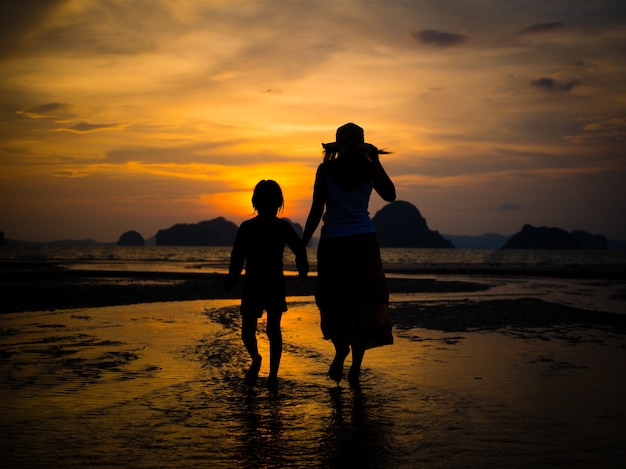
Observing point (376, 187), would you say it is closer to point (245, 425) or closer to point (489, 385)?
point (489, 385)

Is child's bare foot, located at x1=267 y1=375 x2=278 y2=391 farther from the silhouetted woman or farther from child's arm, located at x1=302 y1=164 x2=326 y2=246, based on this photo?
child's arm, located at x1=302 y1=164 x2=326 y2=246

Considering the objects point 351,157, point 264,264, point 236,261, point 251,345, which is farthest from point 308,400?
point 351,157

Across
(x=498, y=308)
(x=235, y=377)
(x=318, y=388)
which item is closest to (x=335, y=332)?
(x=318, y=388)

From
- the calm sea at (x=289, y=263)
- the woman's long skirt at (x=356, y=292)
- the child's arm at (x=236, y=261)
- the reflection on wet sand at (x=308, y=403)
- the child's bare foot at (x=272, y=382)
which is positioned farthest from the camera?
the calm sea at (x=289, y=263)

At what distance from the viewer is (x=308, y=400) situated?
228 inches

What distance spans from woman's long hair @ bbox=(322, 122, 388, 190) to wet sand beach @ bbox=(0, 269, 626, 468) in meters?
1.99

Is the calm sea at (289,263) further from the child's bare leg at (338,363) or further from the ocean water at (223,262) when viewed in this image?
the child's bare leg at (338,363)

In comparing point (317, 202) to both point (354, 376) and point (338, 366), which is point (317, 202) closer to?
point (338, 366)

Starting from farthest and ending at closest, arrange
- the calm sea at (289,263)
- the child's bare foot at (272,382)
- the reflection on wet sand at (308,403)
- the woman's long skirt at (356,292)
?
the calm sea at (289,263), the woman's long skirt at (356,292), the child's bare foot at (272,382), the reflection on wet sand at (308,403)

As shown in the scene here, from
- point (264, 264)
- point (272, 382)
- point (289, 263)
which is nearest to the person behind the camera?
point (272, 382)

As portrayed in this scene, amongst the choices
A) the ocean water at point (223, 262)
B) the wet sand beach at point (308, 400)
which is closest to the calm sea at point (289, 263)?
the ocean water at point (223, 262)

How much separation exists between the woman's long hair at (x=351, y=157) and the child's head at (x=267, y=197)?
22.7 inches

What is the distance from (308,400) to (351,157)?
233 cm

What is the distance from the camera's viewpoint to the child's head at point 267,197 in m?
6.69
